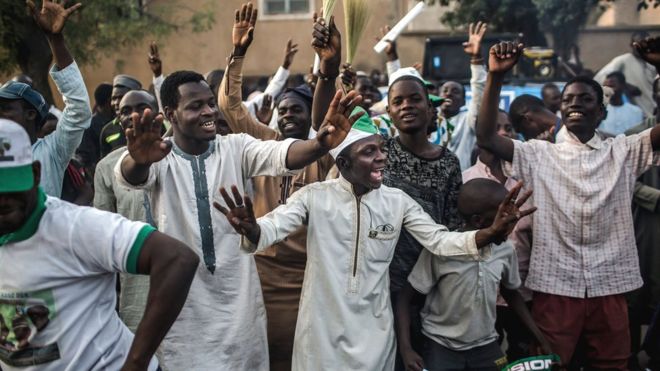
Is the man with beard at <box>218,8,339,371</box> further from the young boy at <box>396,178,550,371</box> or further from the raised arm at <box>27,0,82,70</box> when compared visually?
the raised arm at <box>27,0,82,70</box>

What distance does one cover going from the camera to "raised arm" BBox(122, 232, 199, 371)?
2.89 m

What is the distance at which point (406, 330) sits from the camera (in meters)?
4.90

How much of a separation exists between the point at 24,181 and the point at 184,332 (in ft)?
5.48

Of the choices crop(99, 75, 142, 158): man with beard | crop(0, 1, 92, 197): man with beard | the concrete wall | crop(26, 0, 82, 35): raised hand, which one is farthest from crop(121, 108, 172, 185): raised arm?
the concrete wall

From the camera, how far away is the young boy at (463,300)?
16.1ft

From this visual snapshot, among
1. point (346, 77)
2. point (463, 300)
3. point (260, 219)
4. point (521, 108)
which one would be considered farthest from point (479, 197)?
point (521, 108)

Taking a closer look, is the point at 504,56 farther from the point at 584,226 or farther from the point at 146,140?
the point at 146,140

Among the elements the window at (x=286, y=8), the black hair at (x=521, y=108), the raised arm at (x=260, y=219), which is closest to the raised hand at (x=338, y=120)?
the raised arm at (x=260, y=219)

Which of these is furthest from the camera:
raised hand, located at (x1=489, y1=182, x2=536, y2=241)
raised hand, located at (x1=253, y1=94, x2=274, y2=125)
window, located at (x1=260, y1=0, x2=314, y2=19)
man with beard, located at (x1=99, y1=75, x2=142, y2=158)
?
window, located at (x1=260, y1=0, x2=314, y2=19)

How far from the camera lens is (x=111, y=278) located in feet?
10.2

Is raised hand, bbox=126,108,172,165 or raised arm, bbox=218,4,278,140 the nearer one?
raised hand, bbox=126,108,172,165

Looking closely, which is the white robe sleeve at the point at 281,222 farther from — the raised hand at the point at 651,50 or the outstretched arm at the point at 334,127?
the raised hand at the point at 651,50

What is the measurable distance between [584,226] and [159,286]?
2971 millimetres

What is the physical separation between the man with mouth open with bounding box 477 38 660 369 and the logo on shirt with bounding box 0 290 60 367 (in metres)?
2.80
